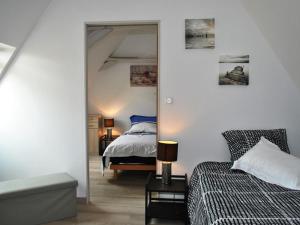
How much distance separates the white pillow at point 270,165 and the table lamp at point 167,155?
0.62 meters

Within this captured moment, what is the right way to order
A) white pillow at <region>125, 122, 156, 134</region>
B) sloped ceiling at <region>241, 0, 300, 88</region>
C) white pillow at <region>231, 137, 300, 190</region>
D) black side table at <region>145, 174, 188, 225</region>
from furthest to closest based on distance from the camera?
white pillow at <region>125, 122, 156, 134</region>
black side table at <region>145, 174, 188, 225</region>
sloped ceiling at <region>241, 0, 300, 88</region>
white pillow at <region>231, 137, 300, 190</region>

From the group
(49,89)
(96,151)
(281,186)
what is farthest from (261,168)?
(96,151)

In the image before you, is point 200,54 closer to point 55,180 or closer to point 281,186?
point 281,186

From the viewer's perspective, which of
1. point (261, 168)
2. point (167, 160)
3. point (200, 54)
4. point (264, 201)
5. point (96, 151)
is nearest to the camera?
point (264, 201)

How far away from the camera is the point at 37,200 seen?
286cm

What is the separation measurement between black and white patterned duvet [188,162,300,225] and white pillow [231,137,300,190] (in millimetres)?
62

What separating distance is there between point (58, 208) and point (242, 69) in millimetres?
2543

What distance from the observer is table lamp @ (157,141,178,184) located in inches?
115

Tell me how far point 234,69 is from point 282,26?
2.14 ft

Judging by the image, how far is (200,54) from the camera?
3156mm

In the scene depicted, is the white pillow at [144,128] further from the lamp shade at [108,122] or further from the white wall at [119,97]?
the lamp shade at [108,122]

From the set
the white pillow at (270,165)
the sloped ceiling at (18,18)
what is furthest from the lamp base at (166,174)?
the sloped ceiling at (18,18)

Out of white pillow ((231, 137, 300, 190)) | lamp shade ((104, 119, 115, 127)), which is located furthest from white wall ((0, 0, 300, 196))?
lamp shade ((104, 119, 115, 127))

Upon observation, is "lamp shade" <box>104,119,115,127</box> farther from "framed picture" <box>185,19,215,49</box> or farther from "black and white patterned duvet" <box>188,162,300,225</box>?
"black and white patterned duvet" <box>188,162,300,225</box>
